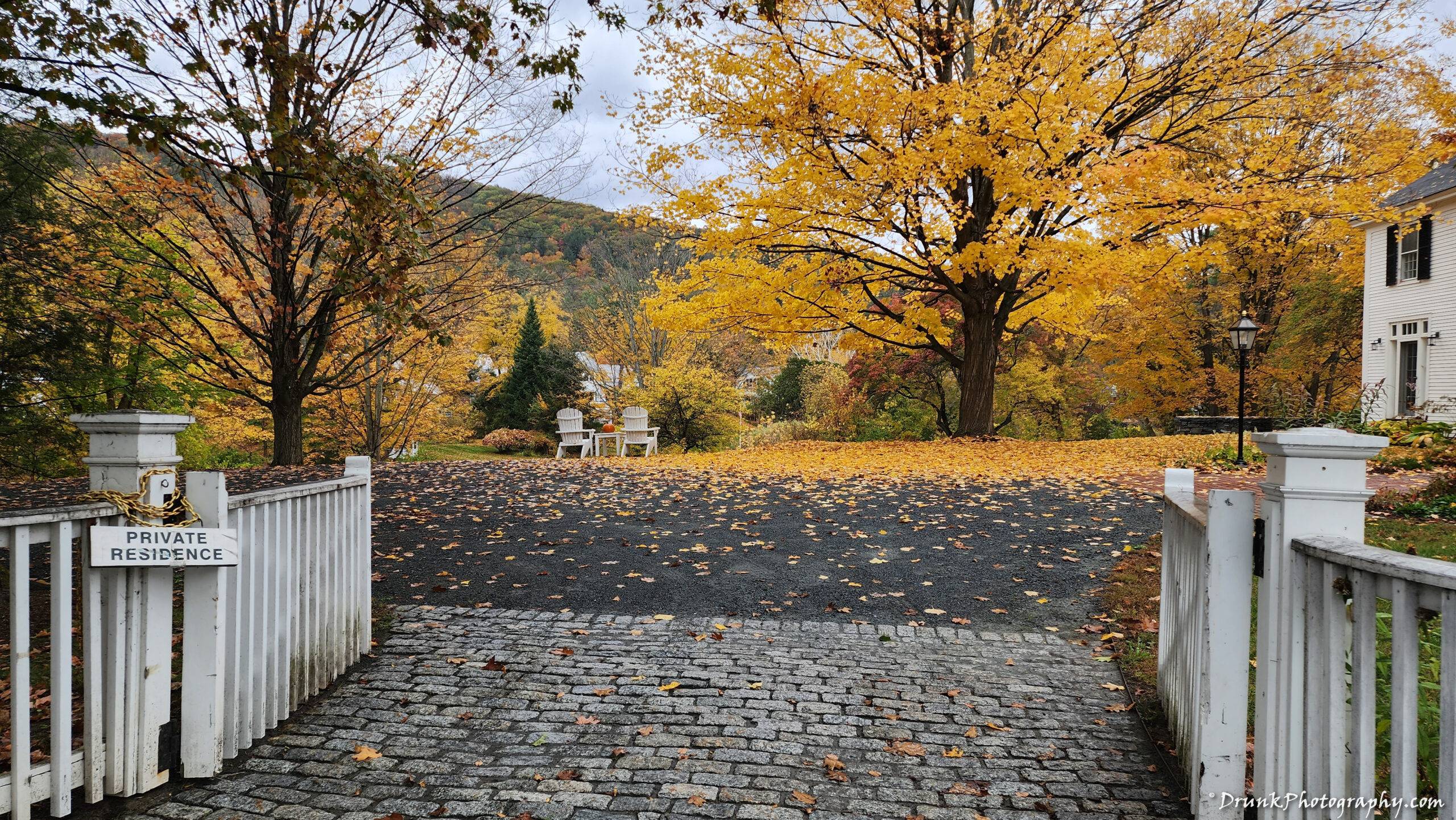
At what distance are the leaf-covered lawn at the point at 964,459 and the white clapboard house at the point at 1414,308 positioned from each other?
6.23m

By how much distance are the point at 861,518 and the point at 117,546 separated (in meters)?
6.11

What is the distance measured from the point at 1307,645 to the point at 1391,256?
22.1 m

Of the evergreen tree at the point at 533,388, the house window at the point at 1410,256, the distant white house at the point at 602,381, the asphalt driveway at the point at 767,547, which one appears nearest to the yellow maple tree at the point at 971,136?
the asphalt driveway at the point at 767,547

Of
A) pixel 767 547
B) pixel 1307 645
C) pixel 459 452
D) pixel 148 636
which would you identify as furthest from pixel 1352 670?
pixel 459 452

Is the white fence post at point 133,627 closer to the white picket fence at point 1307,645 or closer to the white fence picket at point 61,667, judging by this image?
the white fence picket at point 61,667

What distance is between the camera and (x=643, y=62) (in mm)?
12492

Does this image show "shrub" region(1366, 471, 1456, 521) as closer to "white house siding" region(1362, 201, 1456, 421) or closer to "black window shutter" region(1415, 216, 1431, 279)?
"white house siding" region(1362, 201, 1456, 421)

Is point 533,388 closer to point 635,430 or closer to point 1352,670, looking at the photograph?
point 635,430

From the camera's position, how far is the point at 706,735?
10.0ft

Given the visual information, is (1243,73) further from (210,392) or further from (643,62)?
(210,392)

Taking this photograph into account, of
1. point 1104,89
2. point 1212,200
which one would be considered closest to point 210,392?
point 1104,89

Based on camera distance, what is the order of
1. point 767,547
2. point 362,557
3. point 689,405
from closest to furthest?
point 362,557, point 767,547, point 689,405

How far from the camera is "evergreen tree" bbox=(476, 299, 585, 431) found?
2797 cm

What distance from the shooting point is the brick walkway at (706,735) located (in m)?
2.56
